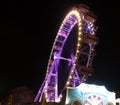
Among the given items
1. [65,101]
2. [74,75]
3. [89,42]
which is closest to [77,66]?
[74,75]

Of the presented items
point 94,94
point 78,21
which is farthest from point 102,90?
point 78,21

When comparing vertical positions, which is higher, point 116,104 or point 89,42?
point 89,42

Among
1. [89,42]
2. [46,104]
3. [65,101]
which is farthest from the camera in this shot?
[89,42]

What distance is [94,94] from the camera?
36.7 m

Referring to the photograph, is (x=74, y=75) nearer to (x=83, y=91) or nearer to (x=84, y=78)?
(x=84, y=78)

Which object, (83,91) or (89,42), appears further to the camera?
(89,42)

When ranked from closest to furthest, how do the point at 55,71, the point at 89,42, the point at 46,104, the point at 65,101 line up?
the point at 65,101
the point at 46,104
the point at 89,42
the point at 55,71

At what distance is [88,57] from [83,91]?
883cm

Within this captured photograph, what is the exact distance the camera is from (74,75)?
42500 millimetres

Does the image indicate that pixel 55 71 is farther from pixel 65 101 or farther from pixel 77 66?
pixel 65 101

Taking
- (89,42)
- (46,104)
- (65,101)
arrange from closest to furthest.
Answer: (65,101), (46,104), (89,42)

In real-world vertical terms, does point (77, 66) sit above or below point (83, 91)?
above

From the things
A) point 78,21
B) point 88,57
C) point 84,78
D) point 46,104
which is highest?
point 78,21

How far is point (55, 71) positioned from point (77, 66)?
9.69 m
